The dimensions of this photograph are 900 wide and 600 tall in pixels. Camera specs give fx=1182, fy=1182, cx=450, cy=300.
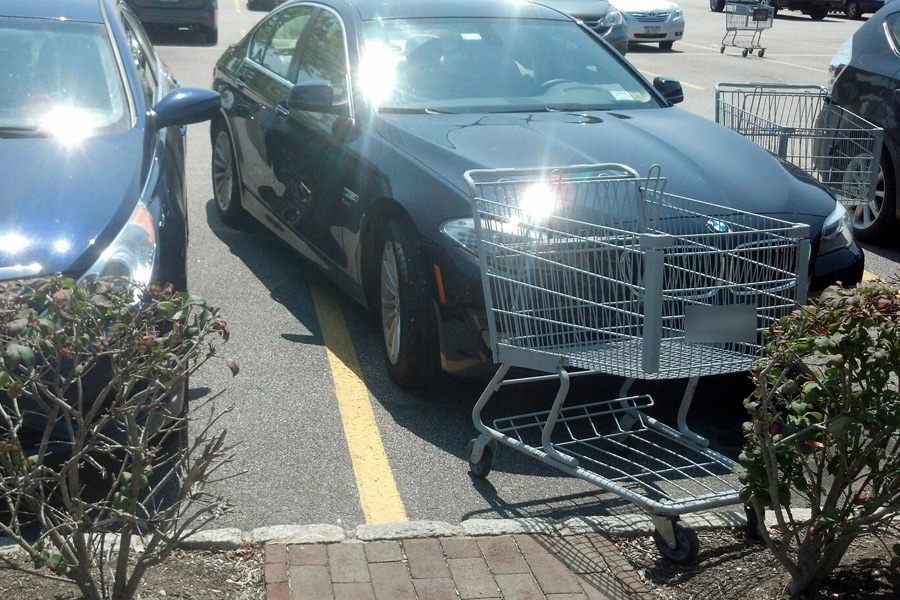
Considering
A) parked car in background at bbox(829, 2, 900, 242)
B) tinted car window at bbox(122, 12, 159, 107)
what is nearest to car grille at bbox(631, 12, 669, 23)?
parked car in background at bbox(829, 2, 900, 242)

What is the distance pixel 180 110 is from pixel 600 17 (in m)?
12.8

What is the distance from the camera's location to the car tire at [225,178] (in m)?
7.57

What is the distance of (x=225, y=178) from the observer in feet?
25.7

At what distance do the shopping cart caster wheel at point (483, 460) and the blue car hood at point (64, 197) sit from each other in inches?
59.5

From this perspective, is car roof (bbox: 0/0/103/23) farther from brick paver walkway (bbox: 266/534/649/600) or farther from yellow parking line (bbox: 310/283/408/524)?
brick paver walkway (bbox: 266/534/649/600)

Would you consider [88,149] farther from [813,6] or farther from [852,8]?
[852,8]

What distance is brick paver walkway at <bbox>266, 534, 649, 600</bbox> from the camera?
347 centimetres

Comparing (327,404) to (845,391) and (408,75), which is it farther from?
(845,391)

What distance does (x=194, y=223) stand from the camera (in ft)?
26.7

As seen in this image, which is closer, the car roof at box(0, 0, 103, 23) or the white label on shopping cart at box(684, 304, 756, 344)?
the white label on shopping cart at box(684, 304, 756, 344)

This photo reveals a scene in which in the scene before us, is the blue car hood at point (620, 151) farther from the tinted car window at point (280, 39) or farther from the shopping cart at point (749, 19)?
the shopping cart at point (749, 19)

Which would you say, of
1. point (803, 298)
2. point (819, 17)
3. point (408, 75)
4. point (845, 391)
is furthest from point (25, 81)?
point (819, 17)

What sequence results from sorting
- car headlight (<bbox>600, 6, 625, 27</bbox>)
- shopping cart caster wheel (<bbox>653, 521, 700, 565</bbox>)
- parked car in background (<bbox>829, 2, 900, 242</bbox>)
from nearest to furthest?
1. shopping cart caster wheel (<bbox>653, 521, 700, 565</bbox>)
2. parked car in background (<bbox>829, 2, 900, 242</bbox>)
3. car headlight (<bbox>600, 6, 625, 27</bbox>)

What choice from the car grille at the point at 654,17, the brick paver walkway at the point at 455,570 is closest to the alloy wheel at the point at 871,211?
the brick paver walkway at the point at 455,570
